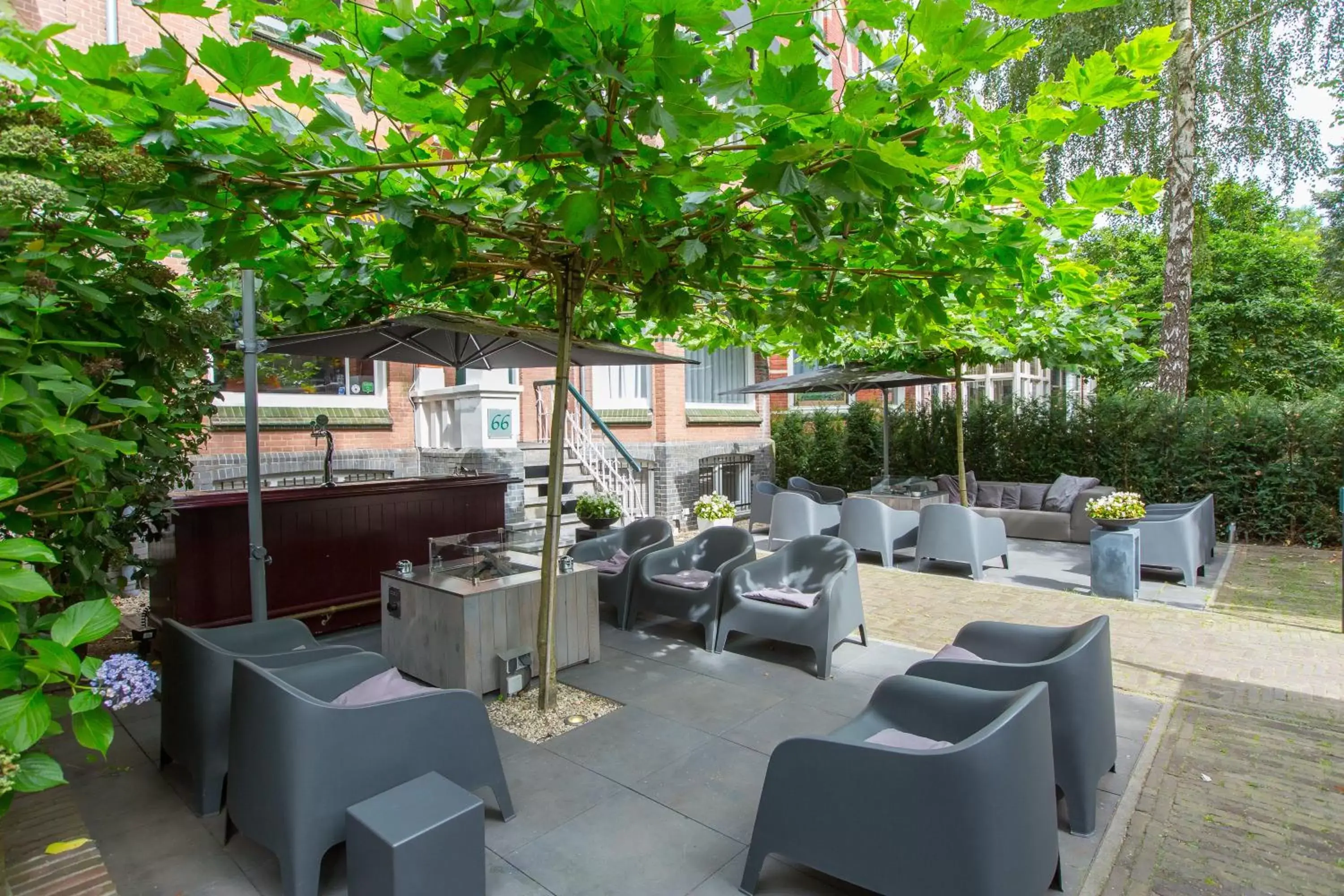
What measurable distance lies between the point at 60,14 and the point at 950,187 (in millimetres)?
9454

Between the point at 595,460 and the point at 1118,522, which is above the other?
the point at 595,460

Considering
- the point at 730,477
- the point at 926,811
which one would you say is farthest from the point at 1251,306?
the point at 926,811

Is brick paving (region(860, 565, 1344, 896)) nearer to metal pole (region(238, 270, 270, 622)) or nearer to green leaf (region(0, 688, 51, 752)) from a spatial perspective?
green leaf (region(0, 688, 51, 752))

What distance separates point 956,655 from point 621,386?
9.94 metres

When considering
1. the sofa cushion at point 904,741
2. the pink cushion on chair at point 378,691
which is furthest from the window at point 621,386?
the sofa cushion at point 904,741

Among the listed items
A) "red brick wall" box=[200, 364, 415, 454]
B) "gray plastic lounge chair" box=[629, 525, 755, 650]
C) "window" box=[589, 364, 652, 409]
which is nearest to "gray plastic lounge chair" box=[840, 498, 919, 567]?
"gray plastic lounge chair" box=[629, 525, 755, 650]

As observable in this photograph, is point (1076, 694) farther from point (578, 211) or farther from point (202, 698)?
point (202, 698)

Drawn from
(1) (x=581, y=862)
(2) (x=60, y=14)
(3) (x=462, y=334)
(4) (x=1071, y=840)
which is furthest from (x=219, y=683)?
(2) (x=60, y=14)

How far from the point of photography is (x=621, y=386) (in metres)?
13.0

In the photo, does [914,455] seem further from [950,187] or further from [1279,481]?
[950,187]

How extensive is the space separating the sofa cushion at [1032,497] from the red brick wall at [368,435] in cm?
909

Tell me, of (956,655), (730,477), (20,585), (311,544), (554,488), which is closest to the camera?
(20,585)

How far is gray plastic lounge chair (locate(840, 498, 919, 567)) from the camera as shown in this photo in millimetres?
8625

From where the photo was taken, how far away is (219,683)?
3031 millimetres
